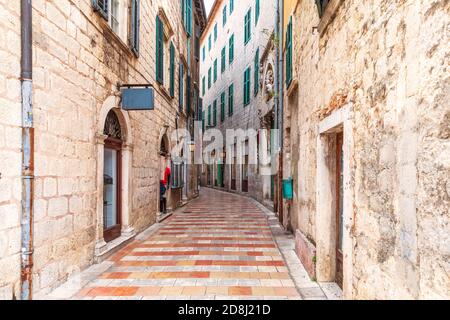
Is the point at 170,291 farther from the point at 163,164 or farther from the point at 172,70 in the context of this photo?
the point at 172,70

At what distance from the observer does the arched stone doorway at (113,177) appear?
5.14 meters

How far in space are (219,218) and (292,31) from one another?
5.43 m

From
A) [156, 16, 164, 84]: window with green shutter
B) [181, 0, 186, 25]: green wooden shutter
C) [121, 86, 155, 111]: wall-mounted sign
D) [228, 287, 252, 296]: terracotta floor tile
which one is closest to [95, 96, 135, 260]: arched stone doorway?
[121, 86, 155, 111]: wall-mounted sign

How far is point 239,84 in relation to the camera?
58.8 feet

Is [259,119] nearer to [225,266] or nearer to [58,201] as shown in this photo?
[225,266]

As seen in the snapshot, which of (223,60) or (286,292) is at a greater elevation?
Answer: (223,60)

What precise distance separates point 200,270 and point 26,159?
2.63 m

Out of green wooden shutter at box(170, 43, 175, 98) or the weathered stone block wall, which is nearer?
the weathered stone block wall

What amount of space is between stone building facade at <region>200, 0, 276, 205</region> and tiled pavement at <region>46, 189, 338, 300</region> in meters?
5.74

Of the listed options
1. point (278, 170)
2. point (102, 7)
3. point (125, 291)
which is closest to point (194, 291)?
point (125, 291)

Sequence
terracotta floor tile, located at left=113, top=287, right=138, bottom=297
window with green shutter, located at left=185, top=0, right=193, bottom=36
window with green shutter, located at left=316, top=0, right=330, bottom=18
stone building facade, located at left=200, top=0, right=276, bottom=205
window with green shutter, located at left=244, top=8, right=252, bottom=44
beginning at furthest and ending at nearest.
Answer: window with green shutter, located at left=244, top=8, right=252, bottom=44
window with green shutter, located at left=185, top=0, right=193, bottom=36
stone building facade, located at left=200, top=0, right=276, bottom=205
window with green shutter, located at left=316, top=0, right=330, bottom=18
terracotta floor tile, located at left=113, top=287, right=138, bottom=297

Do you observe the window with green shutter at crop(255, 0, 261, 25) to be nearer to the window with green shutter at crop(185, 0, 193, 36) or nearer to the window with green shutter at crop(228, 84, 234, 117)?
the window with green shutter at crop(185, 0, 193, 36)

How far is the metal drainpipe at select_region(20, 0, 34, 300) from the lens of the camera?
3.23 metres

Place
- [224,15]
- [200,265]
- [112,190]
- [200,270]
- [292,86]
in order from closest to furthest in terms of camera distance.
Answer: [200,270] < [200,265] < [112,190] < [292,86] < [224,15]
